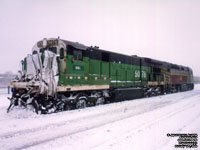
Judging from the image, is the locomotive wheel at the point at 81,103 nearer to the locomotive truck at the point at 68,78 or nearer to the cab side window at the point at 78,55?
the locomotive truck at the point at 68,78

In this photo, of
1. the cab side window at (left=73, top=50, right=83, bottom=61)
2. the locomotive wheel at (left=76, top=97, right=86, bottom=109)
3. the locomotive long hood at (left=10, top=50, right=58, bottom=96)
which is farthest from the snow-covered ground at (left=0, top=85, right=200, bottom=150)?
the cab side window at (left=73, top=50, right=83, bottom=61)

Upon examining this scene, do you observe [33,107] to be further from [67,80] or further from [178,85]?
[178,85]

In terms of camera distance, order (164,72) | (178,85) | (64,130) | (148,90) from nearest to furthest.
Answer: (64,130) < (148,90) < (164,72) < (178,85)

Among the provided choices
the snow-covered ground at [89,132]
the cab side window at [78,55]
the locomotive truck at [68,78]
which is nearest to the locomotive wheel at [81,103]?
the locomotive truck at [68,78]

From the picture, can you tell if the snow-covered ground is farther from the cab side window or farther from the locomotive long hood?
the cab side window

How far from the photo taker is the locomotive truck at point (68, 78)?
7633 millimetres

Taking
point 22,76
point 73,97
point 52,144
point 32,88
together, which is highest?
point 22,76

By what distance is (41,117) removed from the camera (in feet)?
22.7

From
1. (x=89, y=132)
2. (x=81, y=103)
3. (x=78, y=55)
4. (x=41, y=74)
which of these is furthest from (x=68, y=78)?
(x=89, y=132)

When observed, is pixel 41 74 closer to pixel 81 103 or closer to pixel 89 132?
pixel 81 103

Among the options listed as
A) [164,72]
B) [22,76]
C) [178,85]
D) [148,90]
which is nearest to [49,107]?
[22,76]

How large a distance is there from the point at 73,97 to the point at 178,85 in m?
18.8

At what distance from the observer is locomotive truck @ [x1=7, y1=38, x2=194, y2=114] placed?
7633 mm

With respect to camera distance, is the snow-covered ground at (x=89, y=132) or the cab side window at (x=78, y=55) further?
the cab side window at (x=78, y=55)
